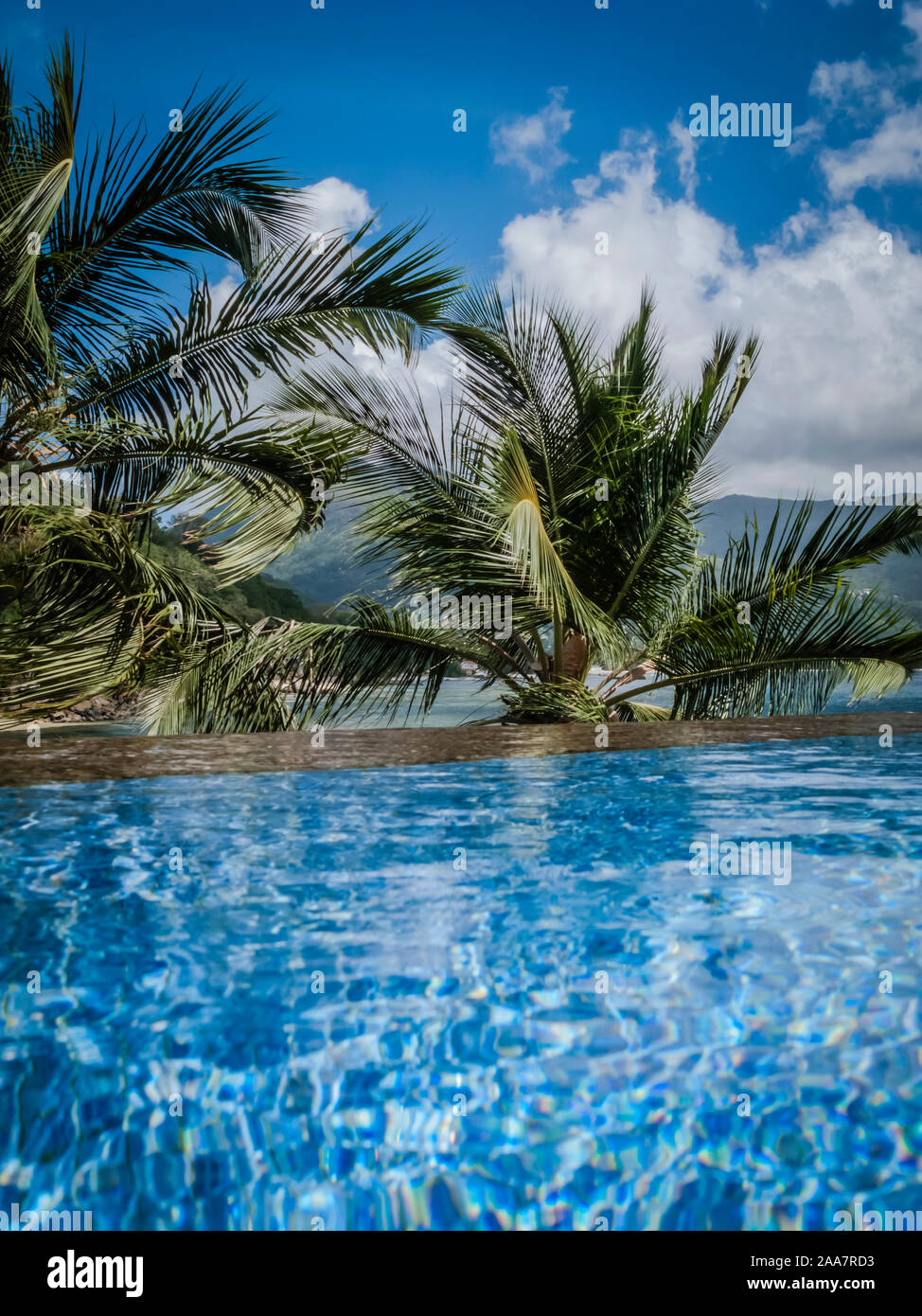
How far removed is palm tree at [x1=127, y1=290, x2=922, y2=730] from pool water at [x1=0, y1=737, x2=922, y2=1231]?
3.72m

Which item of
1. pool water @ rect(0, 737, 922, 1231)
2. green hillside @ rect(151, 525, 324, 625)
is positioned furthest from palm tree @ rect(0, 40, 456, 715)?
green hillside @ rect(151, 525, 324, 625)

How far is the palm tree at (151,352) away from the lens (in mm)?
5609

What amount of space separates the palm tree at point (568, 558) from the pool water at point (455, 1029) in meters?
3.72

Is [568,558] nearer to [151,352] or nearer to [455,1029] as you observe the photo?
[151,352]

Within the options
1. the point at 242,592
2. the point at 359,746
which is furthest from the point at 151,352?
the point at 242,592

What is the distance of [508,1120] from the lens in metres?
1.46

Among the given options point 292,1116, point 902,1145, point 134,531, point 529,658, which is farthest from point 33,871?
point 529,658

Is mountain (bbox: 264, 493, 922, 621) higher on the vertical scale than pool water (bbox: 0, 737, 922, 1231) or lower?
higher

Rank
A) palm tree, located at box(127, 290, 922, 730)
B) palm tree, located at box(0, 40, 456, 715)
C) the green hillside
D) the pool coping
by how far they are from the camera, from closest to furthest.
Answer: the pool coping < palm tree, located at box(0, 40, 456, 715) < palm tree, located at box(127, 290, 922, 730) < the green hillside

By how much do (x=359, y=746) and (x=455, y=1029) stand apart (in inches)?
128

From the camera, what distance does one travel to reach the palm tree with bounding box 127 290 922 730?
21.8ft

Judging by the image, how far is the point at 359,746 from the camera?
194 inches

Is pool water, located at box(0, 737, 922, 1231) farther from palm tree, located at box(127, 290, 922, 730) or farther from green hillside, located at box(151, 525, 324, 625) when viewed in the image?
green hillside, located at box(151, 525, 324, 625)
